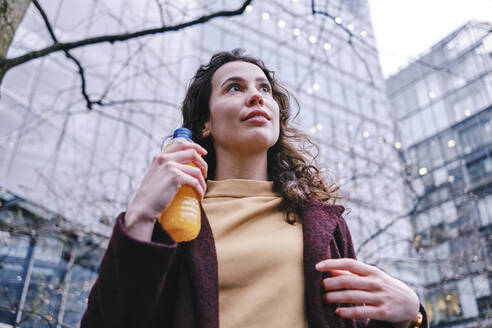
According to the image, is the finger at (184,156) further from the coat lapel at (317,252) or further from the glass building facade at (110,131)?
the glass building facade at (110,131)

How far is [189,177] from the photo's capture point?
1075 millimetres

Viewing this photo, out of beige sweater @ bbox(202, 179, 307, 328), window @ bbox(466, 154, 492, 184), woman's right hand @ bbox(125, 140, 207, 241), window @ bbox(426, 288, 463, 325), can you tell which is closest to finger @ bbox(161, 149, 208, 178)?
woman's right hand @ bbox(125, 140, 207, 241)

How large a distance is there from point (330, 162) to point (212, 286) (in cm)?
655

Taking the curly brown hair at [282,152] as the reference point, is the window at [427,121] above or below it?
above

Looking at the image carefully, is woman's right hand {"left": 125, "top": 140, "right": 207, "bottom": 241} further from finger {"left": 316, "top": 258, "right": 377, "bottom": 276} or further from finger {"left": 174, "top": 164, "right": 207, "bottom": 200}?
finger {"left": 316, "top": 258, "right": 377, "bottom": 276}

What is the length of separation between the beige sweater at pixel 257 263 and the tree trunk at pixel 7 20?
1496 millimetres

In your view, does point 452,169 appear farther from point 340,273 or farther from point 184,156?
point 184,156

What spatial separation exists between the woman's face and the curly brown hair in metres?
0.11

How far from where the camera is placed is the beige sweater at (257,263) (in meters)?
1.19

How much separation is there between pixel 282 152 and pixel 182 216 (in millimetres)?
894

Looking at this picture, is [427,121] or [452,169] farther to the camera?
[427,121]

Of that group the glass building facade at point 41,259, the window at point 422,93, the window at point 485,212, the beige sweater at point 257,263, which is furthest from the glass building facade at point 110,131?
the window at point 422,93

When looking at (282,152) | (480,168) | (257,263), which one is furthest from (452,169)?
(257,263)

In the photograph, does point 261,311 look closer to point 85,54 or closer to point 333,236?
point 333,236
